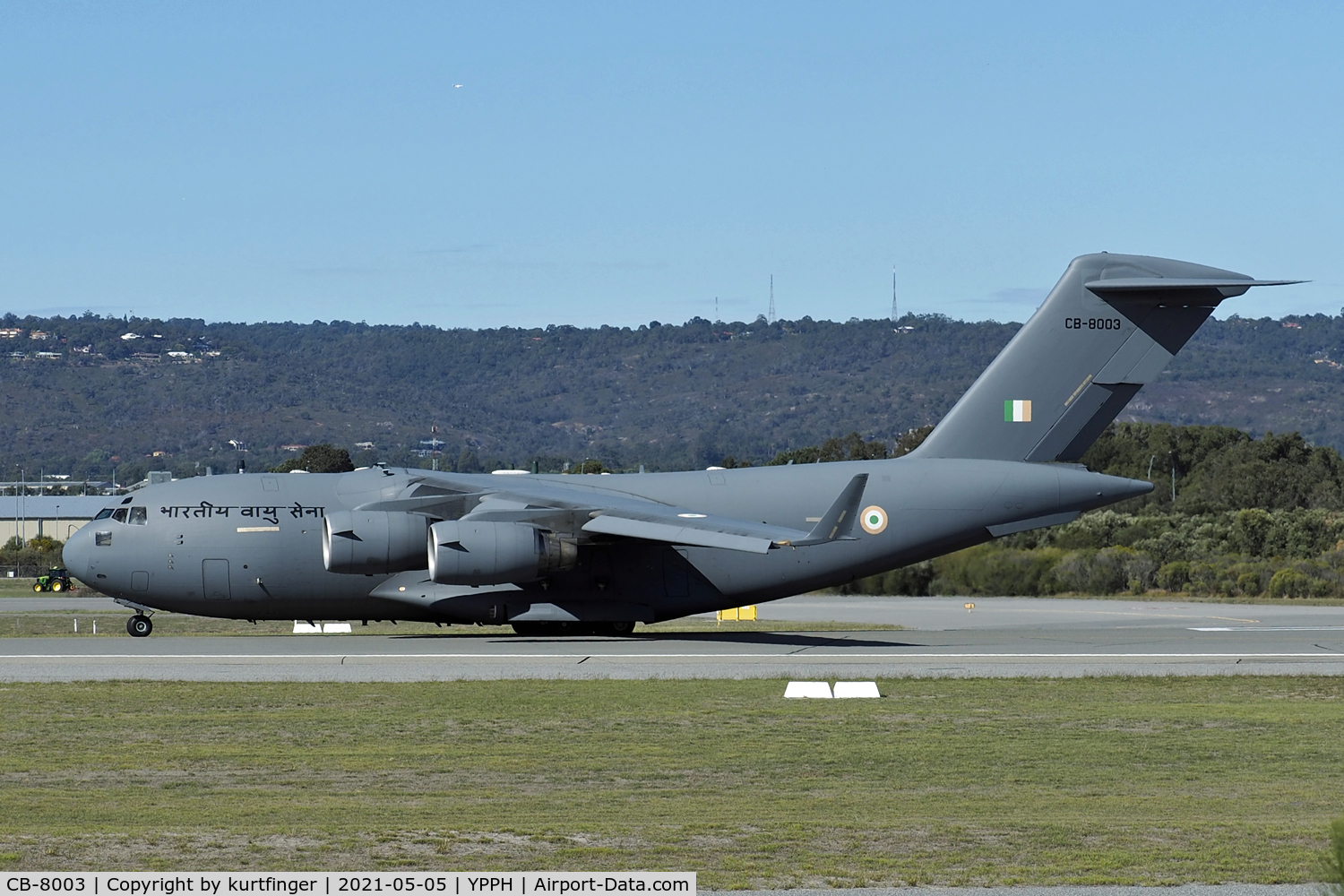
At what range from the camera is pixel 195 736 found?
15.4m

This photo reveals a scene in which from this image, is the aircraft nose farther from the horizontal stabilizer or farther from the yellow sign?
the horizontal stabilizer

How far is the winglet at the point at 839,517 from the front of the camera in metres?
23.7

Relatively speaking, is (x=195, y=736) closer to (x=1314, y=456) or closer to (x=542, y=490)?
(x=542, y=490)

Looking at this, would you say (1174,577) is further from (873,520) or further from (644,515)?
(644,515)

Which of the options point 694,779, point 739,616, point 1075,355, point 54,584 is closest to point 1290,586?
point 739,616

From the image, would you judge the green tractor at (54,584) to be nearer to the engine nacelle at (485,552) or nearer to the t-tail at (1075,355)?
the engine nacelle at (485,552)

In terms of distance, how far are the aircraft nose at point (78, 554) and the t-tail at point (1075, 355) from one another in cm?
1546

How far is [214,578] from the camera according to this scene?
26547 mm

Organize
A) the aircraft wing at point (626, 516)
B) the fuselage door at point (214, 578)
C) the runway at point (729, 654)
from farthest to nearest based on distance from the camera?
the fuselage door at point (214, 578) < the aircraft wing at point (626, 516) < the runway at point (729, 654)

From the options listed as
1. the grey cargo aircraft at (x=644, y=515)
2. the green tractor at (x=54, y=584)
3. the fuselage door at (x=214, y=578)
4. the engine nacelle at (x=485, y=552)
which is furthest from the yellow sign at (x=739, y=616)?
the green tractor at (x=54, y=584)

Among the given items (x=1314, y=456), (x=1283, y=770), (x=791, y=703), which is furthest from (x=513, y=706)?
(x=1314, y=456)

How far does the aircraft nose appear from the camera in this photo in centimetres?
2667

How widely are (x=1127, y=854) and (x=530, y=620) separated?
18467 millimetres

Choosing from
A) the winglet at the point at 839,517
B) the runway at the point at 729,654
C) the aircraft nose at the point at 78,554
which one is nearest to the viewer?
the runway at the point at 729,654
